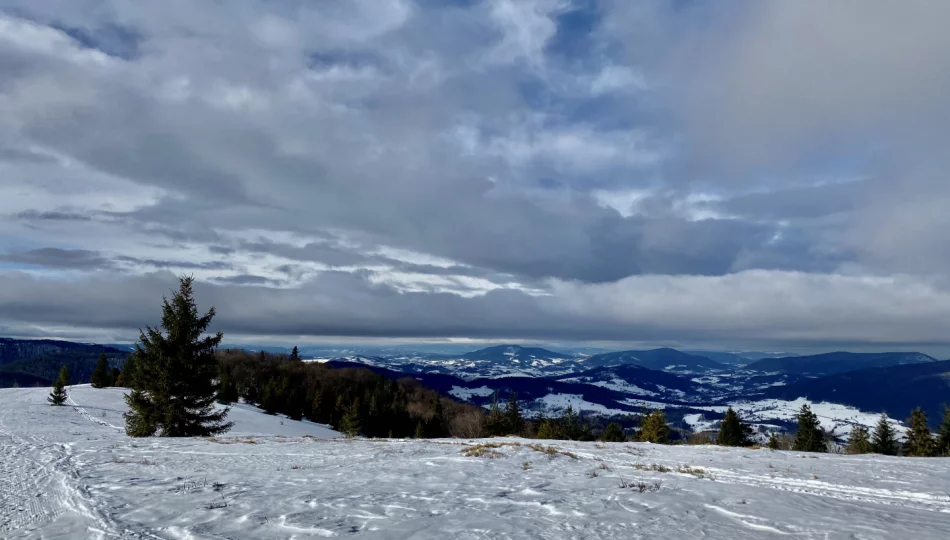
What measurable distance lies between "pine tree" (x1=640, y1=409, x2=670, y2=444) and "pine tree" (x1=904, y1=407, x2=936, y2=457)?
2466cm

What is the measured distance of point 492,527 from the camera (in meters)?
7.59

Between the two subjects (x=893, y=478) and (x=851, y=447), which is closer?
(x=893, y=478)

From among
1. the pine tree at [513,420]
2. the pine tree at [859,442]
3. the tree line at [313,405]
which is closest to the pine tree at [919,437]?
the tree line at [313,405]

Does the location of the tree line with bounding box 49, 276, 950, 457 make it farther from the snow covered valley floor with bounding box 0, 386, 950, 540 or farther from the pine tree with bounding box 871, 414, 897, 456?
the snow covered valley floor with bounding box 0, 386, 950, 540

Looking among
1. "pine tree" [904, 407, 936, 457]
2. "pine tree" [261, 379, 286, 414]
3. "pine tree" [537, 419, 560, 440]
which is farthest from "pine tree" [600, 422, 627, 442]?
"pine tree" [261, 379, 286, 414]

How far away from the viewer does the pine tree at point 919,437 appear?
49.8 meters

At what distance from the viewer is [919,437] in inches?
2019

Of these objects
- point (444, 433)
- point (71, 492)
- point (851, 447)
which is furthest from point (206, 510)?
A: point (444, 433)

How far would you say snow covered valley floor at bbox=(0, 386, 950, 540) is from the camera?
748cm

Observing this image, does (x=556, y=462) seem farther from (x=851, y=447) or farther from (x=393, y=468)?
(x=851, y=447)

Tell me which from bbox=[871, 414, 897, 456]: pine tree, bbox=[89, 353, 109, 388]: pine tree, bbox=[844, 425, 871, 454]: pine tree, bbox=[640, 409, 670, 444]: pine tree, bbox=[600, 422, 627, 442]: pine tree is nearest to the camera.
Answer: bbox=[844, 425, 871, 454]: pine tree

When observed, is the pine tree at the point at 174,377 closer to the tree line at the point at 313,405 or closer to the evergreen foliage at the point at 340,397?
the tree line at the point at 313,405

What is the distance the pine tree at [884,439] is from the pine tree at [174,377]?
228 ft

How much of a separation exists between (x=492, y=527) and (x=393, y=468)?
21.5 ft
